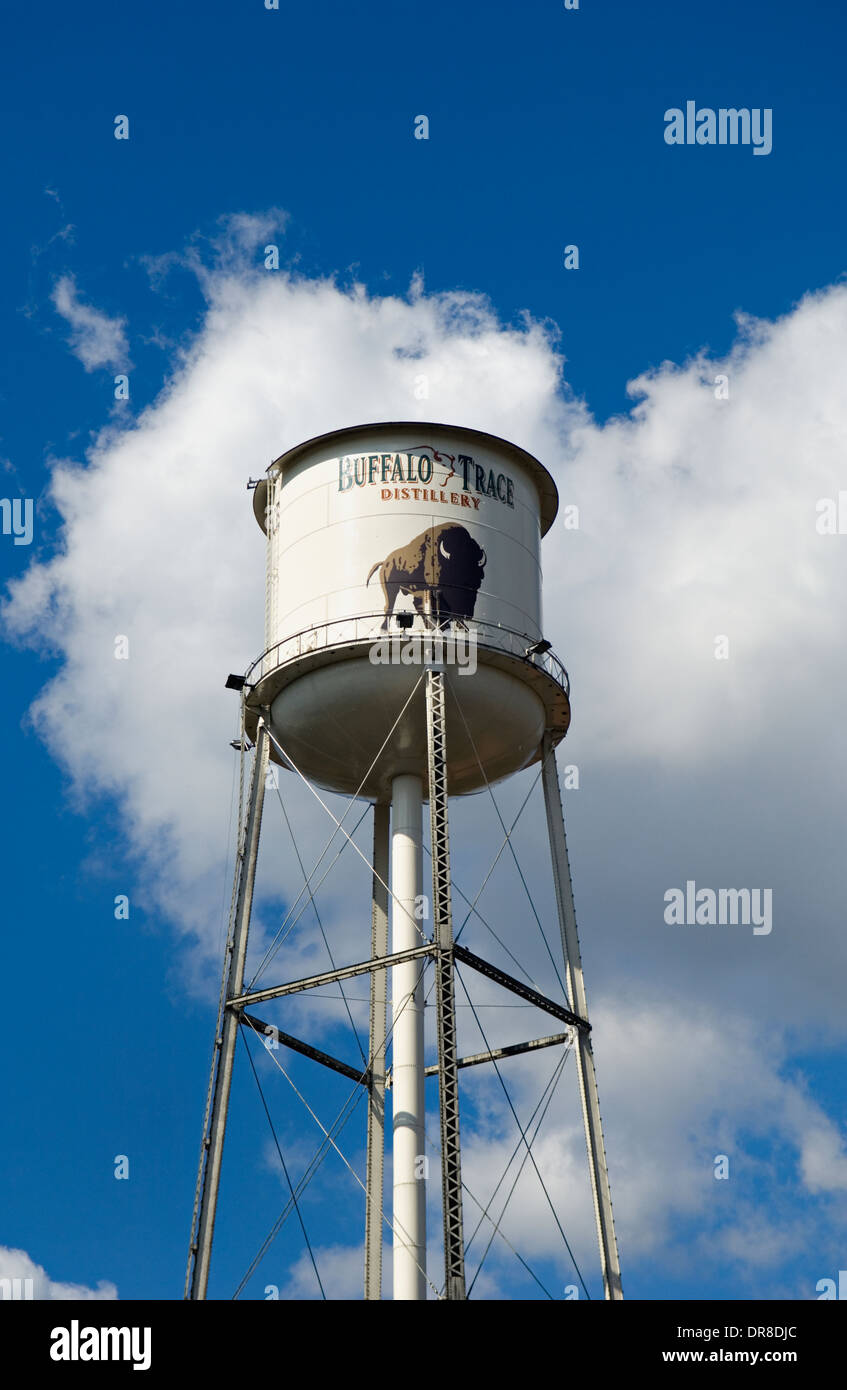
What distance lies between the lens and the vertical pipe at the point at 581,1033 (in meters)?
25.0

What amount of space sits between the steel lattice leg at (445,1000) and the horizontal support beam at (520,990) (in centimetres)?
49

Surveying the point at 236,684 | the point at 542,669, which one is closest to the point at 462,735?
the point at 542,669

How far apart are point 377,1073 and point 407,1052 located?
210cm

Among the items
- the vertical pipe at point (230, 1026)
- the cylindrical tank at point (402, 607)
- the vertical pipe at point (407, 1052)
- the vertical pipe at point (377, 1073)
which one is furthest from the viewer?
the vertical pipe at point (377, 1073)

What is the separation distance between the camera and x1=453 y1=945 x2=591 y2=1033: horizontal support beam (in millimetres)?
24812

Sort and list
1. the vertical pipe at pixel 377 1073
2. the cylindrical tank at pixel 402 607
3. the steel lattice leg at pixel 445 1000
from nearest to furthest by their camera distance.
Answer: the steel lattice leg at pixel 445 1000
the cylindrical tank at pixel 402 607
the vertical pipe at pixel 377 1073

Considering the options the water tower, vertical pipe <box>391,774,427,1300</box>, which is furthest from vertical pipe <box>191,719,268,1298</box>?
vertical pipe <box>391,774,427,1300</box>

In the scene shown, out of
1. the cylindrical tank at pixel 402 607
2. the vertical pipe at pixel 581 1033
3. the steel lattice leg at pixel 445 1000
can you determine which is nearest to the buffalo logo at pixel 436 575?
the cylindrical tank at pixel 402 607

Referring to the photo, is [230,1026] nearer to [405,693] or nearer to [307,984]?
[307,984]

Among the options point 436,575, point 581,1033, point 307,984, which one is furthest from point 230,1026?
point 436,575

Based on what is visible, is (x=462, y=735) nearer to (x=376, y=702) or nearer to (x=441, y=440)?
(x=376, y=702)

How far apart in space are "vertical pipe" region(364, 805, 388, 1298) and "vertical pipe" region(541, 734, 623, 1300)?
2.90m

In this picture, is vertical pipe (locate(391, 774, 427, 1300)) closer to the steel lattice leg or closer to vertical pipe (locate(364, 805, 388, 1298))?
vertical pipe (locate(364, 805, 388, 1298))

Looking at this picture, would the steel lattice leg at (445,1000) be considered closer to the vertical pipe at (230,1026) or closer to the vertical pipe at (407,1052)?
the vertical pipe at (407,1052)
